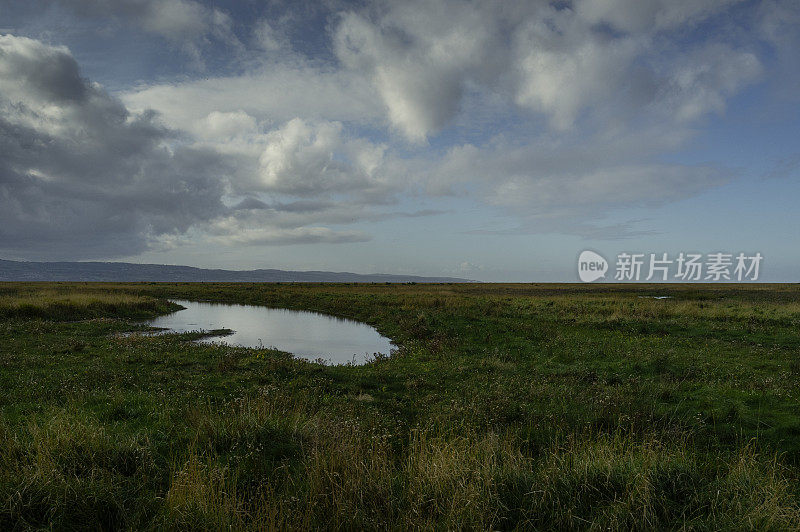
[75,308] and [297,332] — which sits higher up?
[75,308]

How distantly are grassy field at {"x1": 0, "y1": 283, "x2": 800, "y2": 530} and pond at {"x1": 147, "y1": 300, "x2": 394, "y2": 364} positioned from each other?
12.4ft

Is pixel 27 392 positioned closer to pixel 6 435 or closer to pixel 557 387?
pixel 6 435

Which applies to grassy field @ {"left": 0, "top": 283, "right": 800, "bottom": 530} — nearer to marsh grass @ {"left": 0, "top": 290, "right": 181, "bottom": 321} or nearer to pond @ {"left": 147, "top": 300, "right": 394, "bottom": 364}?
pond @ {"left": 147, "top": 300, "right": 394, "bottom": 364}

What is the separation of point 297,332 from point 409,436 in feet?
80.0

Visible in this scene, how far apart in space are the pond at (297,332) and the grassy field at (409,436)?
3.79 m

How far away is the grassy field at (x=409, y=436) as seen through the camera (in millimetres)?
5090

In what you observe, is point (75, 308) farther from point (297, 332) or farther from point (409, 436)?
point (409, 436)

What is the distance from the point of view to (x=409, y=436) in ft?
25.1

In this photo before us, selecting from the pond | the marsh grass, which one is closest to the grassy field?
the pond

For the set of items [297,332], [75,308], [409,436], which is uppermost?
[409,436]

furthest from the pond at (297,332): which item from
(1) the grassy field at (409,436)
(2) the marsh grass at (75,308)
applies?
(1) the grassy field at (409,436)

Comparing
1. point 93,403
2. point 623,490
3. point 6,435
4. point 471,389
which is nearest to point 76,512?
point 6,435

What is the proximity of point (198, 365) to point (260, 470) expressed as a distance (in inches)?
451

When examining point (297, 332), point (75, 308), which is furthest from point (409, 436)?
point (75, 308)
